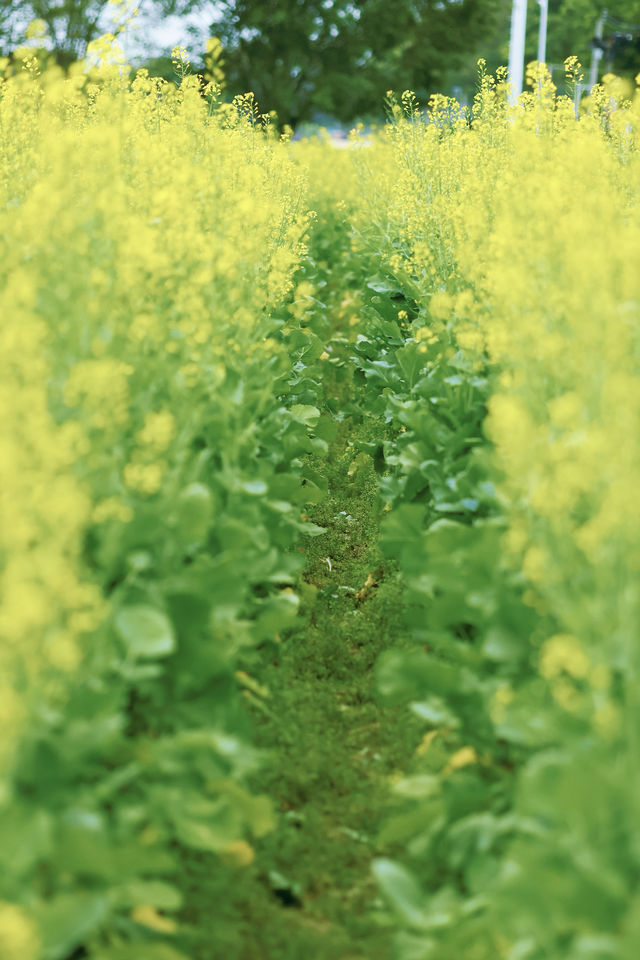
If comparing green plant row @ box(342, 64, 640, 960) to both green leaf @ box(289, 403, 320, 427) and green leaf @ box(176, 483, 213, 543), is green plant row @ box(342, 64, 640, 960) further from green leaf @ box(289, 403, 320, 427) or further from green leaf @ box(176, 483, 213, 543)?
green leaf @ box(176, 483, 213, 543)

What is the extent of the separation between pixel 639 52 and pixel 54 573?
4918 cm

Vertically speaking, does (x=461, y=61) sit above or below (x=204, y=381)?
above

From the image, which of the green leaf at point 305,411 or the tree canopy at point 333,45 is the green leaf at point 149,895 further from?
the tree canopy at point 333,45

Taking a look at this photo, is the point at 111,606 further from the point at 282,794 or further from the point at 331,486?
the point at 331,486

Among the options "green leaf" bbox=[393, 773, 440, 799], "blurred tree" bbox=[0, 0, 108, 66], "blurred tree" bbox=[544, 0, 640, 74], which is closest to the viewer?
"green leaf" bbox=[393, 773, 440, 799]

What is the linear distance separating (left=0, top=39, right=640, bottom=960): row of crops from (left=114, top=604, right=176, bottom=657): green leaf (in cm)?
1

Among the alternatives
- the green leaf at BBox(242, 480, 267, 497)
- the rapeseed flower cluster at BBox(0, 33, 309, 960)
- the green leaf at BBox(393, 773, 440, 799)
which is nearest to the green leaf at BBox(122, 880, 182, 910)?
the rapeseed flower cluster at BBox(0, 33, 309, 960)

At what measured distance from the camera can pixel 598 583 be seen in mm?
2449

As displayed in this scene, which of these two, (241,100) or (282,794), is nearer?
(282,794)

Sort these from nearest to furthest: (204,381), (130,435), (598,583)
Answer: (598,583)
(130,435)
(204,381)

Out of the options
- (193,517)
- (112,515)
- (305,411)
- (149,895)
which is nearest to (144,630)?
(112,515)

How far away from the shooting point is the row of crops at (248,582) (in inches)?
88.9

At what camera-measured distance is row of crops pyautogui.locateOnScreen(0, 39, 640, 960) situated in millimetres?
2258

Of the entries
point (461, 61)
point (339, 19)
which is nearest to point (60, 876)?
point (339, 19)
